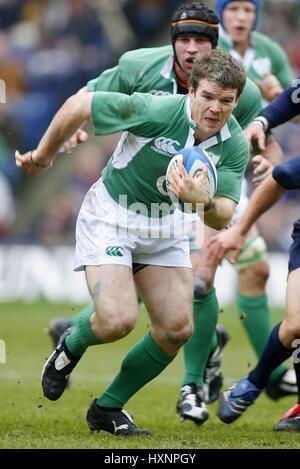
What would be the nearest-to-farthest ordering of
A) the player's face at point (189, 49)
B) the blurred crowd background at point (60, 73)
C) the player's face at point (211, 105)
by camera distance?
the player's face at point (211, 105), the player's face at point (189, 49), the blurred crowd background at point (60, 73)

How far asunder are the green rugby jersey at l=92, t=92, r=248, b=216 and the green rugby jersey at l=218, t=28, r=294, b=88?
2.36 metres

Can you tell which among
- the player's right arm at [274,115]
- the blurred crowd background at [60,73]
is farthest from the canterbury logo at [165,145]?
the blurred crowd background at [60,73]

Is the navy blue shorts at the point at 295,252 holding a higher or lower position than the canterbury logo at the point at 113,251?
lower

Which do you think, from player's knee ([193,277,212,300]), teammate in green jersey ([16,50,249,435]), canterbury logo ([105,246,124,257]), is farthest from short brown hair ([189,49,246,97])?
player's knee ([193,277,212,300])

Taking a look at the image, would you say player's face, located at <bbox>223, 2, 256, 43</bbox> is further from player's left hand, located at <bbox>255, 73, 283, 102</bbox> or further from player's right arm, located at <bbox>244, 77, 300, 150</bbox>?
player's right arm, located at <bbox>244, 77, 300, 150</bbox>

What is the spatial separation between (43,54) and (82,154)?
177 cm

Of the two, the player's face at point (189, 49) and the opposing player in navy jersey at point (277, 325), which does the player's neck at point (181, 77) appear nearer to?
the player's face at point (189, 49)

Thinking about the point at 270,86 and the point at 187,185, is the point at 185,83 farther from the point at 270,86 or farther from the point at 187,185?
the point at 187,185

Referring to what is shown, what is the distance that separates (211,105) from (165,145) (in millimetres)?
361

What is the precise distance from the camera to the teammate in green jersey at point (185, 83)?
6.87 metres

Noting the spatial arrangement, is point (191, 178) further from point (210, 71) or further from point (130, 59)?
point (130, 59)

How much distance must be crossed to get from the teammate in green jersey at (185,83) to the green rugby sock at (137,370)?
63 centimetres

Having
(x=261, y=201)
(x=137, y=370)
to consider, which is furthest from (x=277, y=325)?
(x=137, y=370)

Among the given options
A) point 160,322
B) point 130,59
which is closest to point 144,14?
point 130,59
